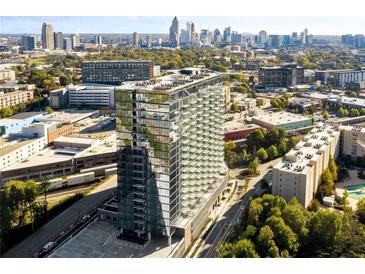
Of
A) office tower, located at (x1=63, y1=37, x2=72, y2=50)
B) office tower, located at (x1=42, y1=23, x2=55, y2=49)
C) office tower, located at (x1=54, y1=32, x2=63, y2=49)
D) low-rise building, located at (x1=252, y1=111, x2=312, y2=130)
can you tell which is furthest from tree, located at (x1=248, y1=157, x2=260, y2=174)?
office tower, located at (x1=63, y1=37, x2=72, y2=50)

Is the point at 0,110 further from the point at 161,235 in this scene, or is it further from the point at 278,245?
the point at 278,245

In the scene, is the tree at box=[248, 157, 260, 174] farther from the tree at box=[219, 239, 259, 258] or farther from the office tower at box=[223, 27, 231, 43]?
the office tower at box=[223, 27, 231, 43]

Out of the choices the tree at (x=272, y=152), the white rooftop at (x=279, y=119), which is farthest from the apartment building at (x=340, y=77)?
the tree at (x=272, y=152)

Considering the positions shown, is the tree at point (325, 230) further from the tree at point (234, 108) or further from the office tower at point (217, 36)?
the office tower at point (217, 36)

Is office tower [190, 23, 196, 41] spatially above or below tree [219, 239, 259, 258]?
above

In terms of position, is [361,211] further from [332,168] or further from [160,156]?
[160,156]

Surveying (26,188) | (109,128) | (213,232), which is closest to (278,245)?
(213,232)
